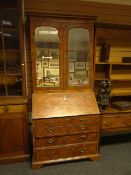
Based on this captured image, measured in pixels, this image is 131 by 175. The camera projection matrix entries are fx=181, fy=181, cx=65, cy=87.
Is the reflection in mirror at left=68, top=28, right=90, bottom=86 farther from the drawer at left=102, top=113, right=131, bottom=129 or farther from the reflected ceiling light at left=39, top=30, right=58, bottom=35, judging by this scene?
the drawer at left=102, top=113, right=131, bottom=129

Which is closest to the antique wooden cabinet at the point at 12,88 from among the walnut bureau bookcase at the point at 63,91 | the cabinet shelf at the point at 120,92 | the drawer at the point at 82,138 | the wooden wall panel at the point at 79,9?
the walnut bureau bookcase at the point at 63,91

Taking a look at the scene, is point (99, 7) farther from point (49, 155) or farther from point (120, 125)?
point (49, 155)

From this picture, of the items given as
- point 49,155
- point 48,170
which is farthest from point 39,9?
point 48,170

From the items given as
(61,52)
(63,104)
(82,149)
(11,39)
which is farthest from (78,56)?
(82,149)

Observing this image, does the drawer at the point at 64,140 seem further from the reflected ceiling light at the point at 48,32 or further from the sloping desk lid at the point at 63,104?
the reflected ceiling light at the point at 48,32

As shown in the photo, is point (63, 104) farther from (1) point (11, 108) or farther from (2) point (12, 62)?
(2) point (12, 62)

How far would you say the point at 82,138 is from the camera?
8.04 ft

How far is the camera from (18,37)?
7.57 feet

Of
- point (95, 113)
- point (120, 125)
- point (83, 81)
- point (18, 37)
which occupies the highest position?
point (18, 37)

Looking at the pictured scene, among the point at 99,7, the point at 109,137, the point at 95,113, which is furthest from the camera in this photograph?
the point at 109,137

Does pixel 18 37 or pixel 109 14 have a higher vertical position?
pixel 109 14

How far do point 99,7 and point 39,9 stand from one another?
3.11ft

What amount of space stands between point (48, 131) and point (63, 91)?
0.59m

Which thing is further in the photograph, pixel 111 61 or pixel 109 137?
pixel 109 137
